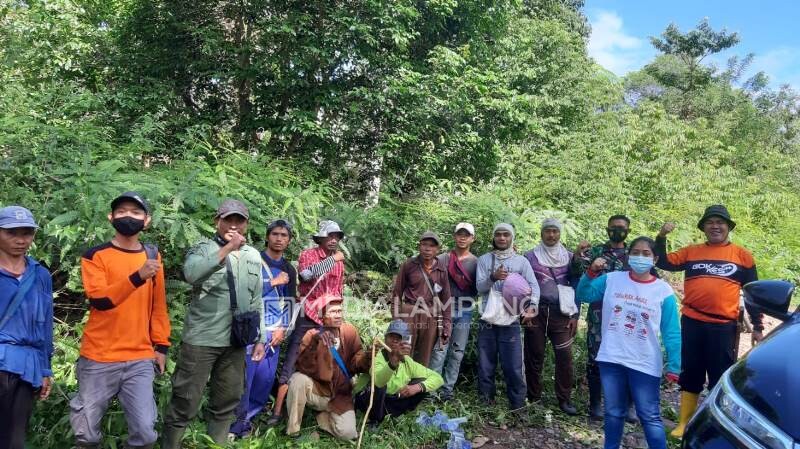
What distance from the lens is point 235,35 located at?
970cm

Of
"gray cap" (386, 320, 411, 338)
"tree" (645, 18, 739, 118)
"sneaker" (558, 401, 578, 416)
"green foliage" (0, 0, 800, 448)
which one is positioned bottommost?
"sneaker" (558, 401, 578, 416)

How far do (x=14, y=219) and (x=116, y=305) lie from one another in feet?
2.26

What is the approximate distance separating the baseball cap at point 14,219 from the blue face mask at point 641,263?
387cm

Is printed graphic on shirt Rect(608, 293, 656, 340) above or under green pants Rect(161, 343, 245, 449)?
above

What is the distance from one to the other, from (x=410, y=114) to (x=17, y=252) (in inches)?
300

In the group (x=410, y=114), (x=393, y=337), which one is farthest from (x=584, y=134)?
(x=393, y=337)

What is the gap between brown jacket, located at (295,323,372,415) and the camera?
4.25 meters

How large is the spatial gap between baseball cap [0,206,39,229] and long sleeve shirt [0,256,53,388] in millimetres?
256

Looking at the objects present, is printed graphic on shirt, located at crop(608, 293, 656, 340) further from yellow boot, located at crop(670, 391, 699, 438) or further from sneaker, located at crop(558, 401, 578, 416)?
sneaker, located at crop(558, 401, 578, 416)

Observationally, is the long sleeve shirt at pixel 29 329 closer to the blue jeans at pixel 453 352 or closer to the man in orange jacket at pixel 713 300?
the blue jeans at pixel 453 352

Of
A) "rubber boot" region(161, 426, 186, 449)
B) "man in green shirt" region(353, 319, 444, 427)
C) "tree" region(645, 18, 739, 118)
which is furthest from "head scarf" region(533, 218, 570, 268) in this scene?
"tree" region(645, 18, 739, 118)

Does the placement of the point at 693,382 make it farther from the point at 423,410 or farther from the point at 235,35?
the point at 235,35

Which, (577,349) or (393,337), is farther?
(577,349)

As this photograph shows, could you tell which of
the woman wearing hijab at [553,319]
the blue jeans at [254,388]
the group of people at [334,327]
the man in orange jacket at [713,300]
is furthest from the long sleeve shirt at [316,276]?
the man in orange jacket at [713,300]
